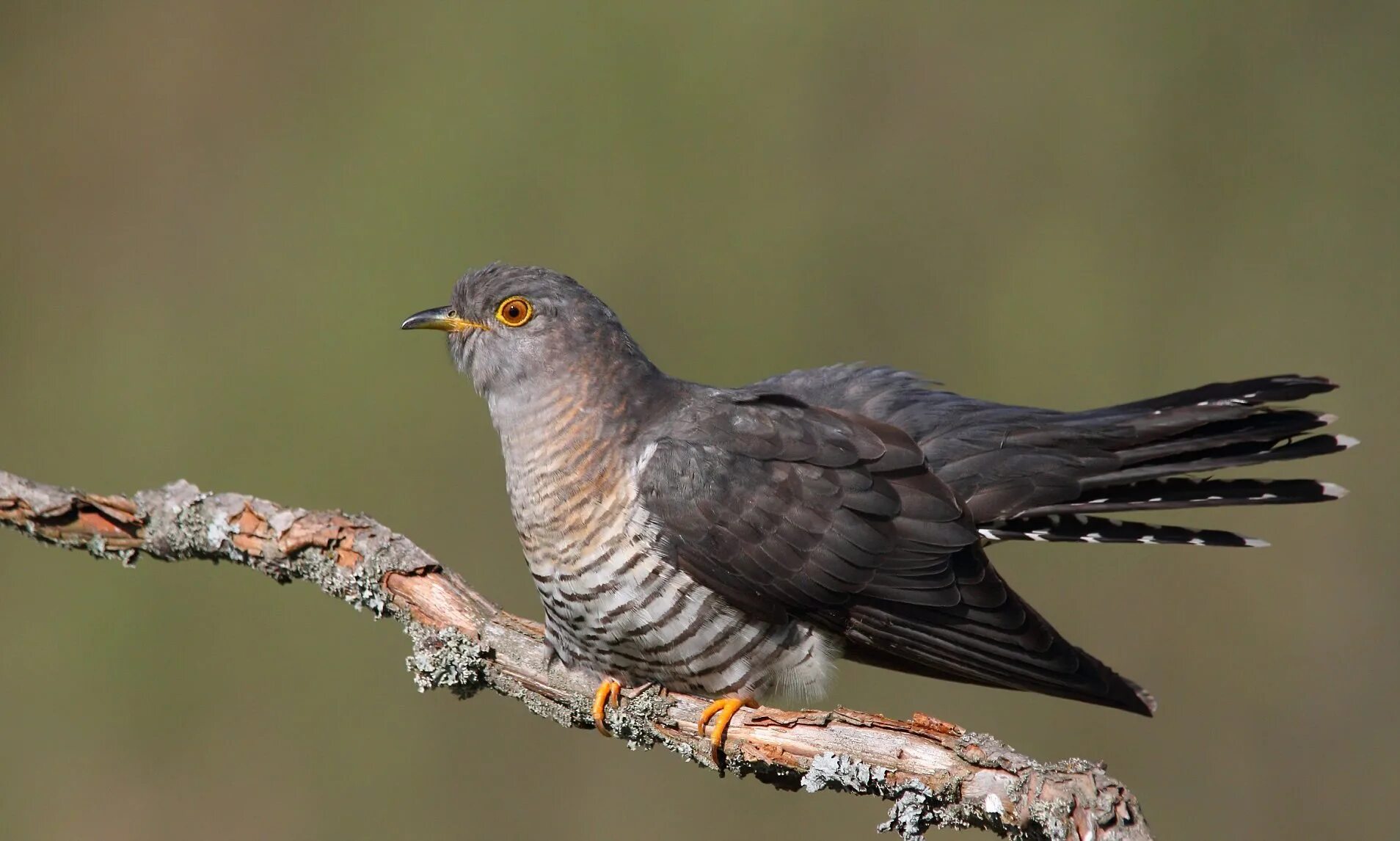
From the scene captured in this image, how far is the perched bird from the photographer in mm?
2279

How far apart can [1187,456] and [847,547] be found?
804 mm

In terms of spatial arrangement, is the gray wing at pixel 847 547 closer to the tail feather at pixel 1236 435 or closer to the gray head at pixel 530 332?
the gray head at pixel 530 332

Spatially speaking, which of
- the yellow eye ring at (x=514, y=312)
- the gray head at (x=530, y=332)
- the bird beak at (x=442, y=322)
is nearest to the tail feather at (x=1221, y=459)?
the gray head at (x=530, y=332)

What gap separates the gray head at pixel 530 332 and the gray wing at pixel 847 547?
0.22m

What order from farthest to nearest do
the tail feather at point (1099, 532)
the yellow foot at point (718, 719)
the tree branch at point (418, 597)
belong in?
the tail feather at point (1099, 532) < the yellow foot at point (718, 719) < the tree branch at point (418, 597)

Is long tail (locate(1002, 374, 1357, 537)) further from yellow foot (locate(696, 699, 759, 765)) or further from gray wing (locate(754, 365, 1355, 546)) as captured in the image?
yellow foot (locate(696, 699, 759, 765))

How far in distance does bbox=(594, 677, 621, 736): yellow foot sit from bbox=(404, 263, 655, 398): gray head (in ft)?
2.07

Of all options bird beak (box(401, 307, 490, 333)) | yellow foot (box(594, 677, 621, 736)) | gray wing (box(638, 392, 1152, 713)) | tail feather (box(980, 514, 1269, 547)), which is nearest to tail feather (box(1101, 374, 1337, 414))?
tail feather (box(980, 514, 1269, 547))

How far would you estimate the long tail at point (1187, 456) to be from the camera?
2432 mm

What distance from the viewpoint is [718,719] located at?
212 centimetres

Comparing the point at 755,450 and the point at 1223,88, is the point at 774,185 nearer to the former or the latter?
the point at 1223,88

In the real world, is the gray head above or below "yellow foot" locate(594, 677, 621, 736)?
above

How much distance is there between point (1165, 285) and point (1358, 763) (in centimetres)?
194

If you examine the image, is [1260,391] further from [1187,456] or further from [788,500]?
[788,500]
